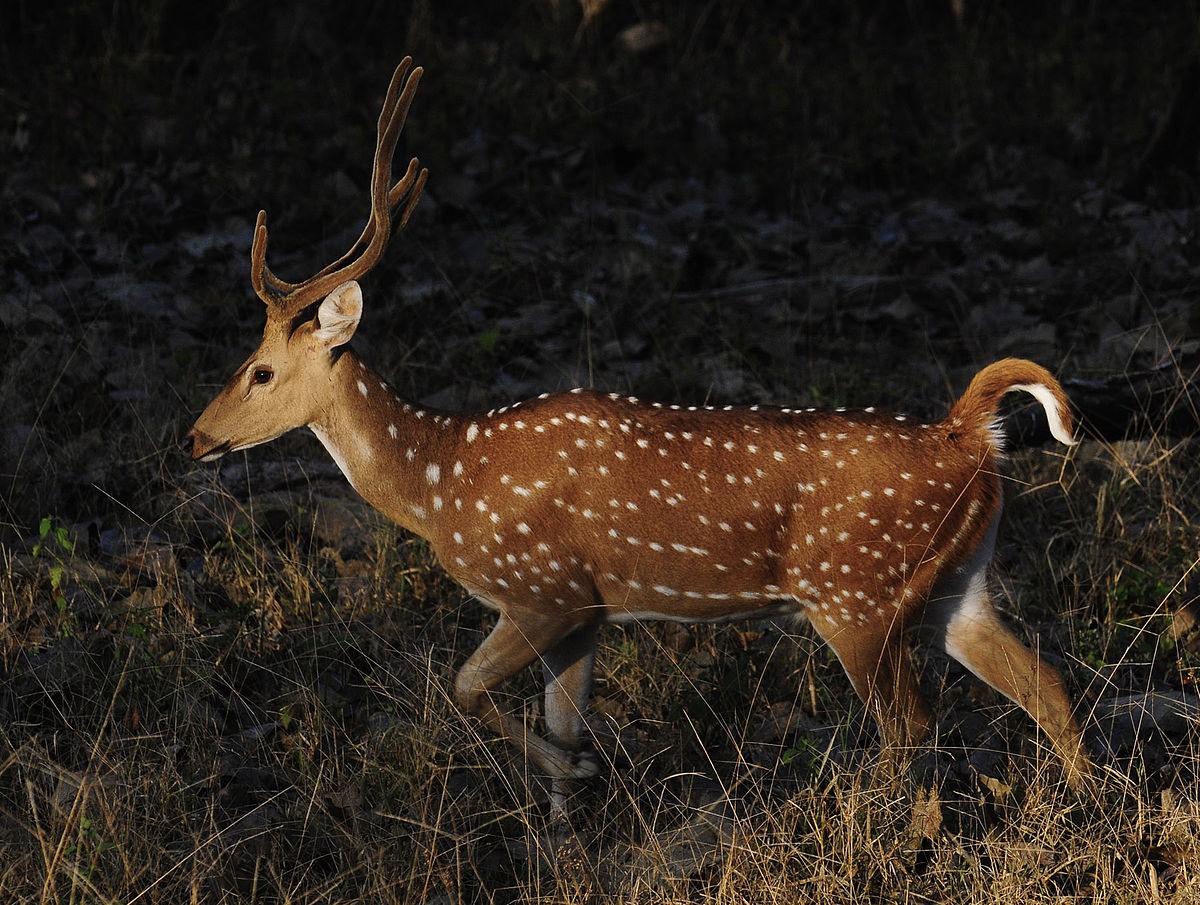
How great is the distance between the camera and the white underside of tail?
4.64 m

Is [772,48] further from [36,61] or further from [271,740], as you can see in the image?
[271,740]

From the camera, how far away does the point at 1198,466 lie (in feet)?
22.0

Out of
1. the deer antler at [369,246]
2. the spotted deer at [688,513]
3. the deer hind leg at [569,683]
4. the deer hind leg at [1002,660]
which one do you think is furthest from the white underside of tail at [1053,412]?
the deer antler at [369,246]

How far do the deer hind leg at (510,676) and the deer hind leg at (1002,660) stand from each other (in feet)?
4.26

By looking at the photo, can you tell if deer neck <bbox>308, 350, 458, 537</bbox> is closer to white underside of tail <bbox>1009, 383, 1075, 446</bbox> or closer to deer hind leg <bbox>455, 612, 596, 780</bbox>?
deer hind leg <bbox>455, 612, 596, 780</bbox>

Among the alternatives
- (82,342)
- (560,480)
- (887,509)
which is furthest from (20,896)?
(82,342)

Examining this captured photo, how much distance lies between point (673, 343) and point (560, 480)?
10.8ft

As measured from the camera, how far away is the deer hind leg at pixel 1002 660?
4844 mm

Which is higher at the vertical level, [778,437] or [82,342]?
[778,437]

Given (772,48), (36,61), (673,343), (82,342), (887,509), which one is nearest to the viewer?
(887,509)

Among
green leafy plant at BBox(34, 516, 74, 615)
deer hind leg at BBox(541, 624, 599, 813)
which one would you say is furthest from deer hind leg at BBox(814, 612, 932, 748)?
green leafy plant at BBox(34, 516, 74, 615)

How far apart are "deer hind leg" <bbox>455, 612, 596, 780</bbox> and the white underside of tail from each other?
170 cm

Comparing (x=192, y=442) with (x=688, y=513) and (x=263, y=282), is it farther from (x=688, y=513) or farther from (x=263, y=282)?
(x=688, y=513)

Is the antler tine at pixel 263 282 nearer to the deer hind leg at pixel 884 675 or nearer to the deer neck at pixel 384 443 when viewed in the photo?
the deer neck at pixel 384 443
